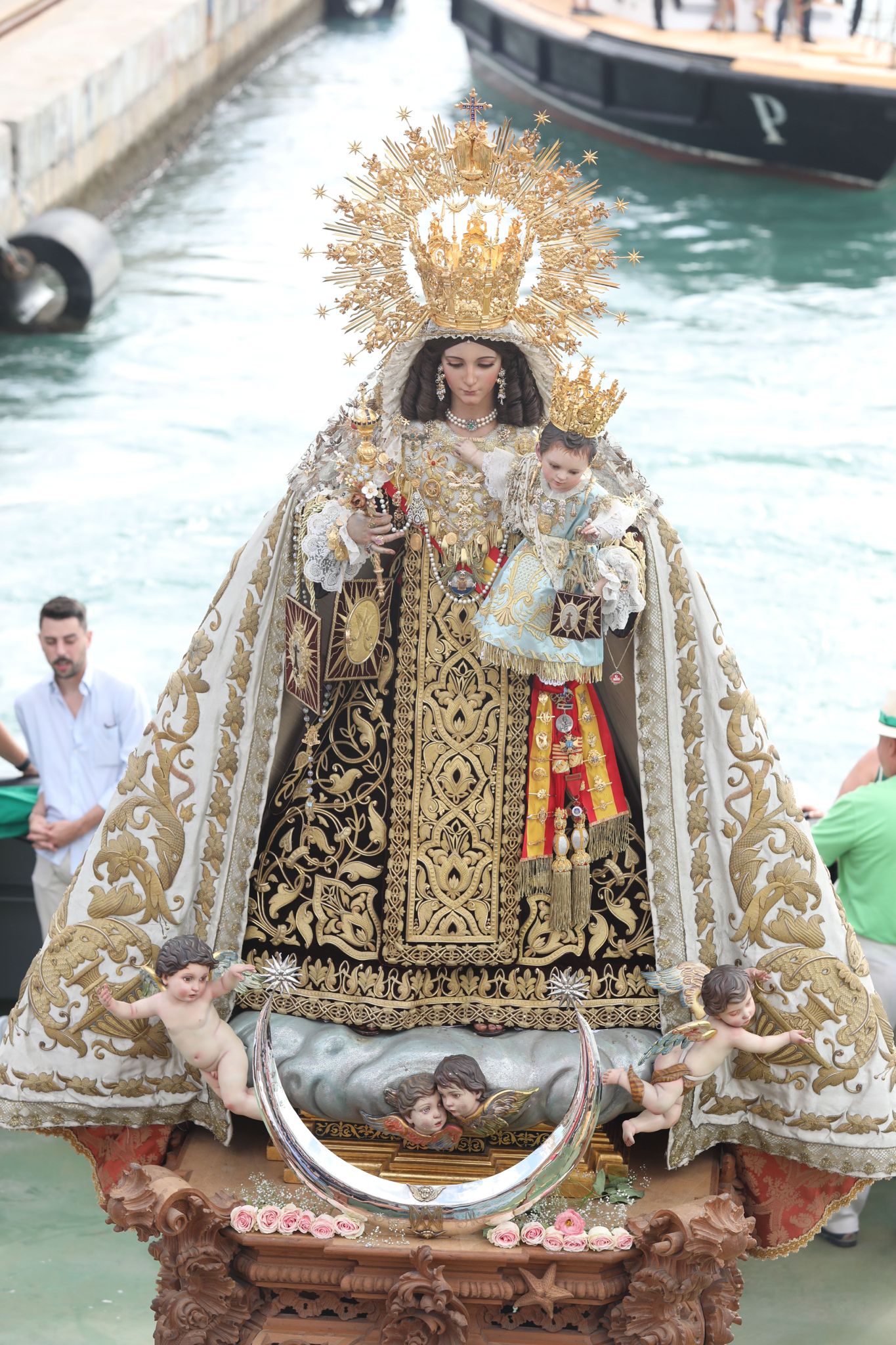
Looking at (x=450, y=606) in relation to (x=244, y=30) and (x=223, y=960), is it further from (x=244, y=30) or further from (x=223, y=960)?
(x=244, y=30)

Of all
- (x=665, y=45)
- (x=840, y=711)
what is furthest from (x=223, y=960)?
(x=665, y=45)

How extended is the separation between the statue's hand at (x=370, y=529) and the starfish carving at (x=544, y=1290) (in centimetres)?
168

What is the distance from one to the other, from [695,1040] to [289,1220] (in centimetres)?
102

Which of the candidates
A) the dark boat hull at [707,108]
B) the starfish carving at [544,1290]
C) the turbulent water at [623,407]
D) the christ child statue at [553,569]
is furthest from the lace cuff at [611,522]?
the dark boat hull at [707,108]

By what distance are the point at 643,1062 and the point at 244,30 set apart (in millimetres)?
22946

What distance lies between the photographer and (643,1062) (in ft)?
14.5

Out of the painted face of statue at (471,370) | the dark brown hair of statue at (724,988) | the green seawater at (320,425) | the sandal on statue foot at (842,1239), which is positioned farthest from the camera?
the green seawater at (320,425)

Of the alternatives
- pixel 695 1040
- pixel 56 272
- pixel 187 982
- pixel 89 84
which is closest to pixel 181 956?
pixel 187 982

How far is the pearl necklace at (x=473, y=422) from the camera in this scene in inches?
174

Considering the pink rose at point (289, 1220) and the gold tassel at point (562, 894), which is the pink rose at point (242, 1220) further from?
the gold tassel at point (562, 894)

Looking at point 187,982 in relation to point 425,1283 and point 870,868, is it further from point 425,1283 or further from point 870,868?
point 870,868

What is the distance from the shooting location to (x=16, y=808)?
610cm

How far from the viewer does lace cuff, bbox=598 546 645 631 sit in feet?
13.9

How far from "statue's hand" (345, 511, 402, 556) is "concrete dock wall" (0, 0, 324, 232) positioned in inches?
479
